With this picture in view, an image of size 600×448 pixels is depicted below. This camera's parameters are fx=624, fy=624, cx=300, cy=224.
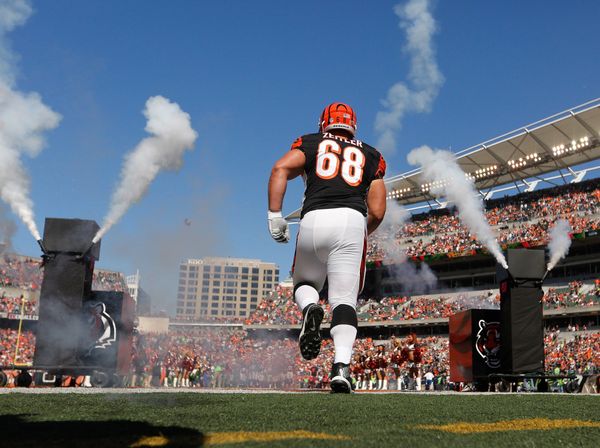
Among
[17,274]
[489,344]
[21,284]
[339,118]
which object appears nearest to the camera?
[339,118]

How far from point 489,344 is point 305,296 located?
1353 centimetres

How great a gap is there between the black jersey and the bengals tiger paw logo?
43.3 feet

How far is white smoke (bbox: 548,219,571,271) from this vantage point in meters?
37.6

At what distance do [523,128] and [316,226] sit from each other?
3753 cm

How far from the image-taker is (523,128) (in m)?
39.7

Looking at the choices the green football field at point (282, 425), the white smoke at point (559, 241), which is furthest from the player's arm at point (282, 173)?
the white smoke at point (559, 241)

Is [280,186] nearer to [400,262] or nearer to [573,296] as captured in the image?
[573,296]

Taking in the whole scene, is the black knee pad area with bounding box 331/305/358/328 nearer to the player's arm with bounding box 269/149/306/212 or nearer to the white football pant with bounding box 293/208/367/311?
the white football pant with bounding box 293/208/367/311

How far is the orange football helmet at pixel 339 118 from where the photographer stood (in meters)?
6.02

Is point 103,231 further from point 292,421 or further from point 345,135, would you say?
point 292,421

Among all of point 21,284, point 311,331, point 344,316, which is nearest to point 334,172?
point 344,316

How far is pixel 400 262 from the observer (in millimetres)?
47000

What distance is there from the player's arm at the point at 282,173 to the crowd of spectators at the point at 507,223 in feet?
116

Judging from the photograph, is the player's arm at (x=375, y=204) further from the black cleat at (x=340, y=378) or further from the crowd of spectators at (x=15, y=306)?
the crowd of spectators at (x=15, y=306)
